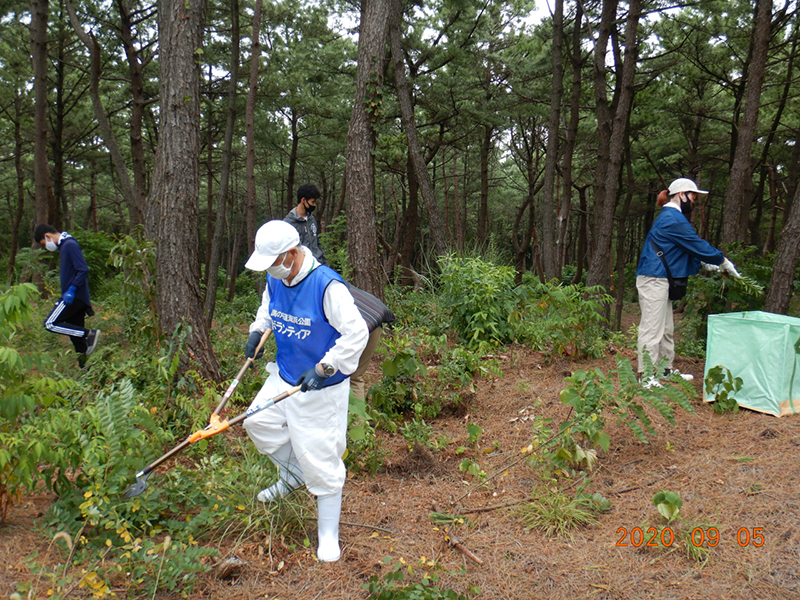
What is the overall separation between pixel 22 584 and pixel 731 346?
536cm

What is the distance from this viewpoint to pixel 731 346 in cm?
497

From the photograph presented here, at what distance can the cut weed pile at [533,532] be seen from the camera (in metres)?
2.83

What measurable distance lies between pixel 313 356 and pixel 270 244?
67 cm

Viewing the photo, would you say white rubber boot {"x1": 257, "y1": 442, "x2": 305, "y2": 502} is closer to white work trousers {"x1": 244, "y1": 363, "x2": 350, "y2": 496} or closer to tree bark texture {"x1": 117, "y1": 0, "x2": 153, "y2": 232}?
white work trousers {"x1": 244, "y1": 363, "x2": 350, "y2": 496}

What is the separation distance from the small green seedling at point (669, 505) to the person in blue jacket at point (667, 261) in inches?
89.5

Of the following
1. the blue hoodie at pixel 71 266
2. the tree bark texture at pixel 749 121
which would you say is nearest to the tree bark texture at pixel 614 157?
the tree bark texture at pixel 749 121

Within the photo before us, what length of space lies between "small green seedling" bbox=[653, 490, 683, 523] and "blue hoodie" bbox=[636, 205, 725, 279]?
2.66 meters

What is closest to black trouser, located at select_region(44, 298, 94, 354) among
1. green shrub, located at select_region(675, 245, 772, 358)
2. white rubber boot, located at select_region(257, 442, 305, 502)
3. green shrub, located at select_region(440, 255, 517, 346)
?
white rubber boot, located at select_region(257, 442, 305, 502)

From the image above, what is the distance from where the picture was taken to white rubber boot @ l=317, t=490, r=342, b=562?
10.3 ft

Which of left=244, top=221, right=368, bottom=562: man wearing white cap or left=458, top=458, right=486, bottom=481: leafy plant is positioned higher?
left=244, top=221, right=368, bottom=562: man wearing white cap

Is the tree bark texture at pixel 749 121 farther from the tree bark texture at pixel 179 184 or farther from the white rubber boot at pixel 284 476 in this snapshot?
the white rubber boot at pixel 284 476

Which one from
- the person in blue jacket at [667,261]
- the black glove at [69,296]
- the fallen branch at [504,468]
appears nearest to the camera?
the fallen branch at [504,468]
